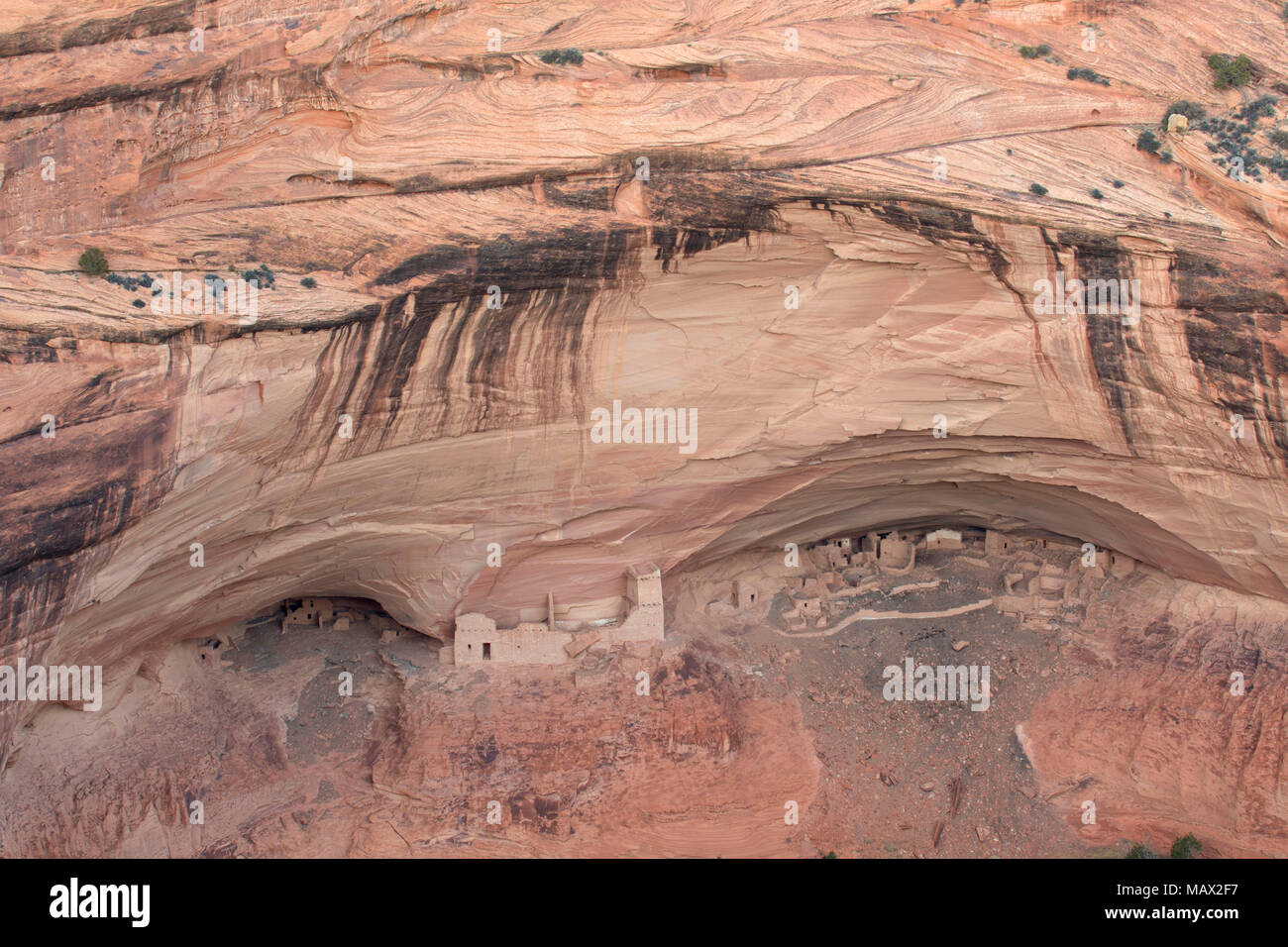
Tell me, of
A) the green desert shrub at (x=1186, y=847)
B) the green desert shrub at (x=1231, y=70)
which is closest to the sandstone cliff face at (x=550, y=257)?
the green desert shrub at (x=1231, y=70)

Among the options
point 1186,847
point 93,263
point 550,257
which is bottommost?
point 1186,847

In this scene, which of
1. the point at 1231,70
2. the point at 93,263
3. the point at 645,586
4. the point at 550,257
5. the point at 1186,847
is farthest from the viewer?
the point at 645,586

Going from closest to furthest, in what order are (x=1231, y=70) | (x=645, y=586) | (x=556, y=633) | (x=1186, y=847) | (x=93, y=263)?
(x=93, y=263)
(x=1231, y=70)
(x=1186, y=847)
(x=556, y=633)
(x=645, y=586)

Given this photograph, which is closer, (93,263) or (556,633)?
(93,263)

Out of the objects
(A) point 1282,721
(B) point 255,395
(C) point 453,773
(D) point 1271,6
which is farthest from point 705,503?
(D) point 1271,6

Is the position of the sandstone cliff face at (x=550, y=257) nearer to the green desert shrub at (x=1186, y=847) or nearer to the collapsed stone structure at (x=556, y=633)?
the green desert shrub at (x=1186, y=847)

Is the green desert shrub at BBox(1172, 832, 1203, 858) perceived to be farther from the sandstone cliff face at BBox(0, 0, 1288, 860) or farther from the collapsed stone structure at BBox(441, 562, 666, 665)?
the collapsed stone structure at BBox(441, 562, 666, 665)

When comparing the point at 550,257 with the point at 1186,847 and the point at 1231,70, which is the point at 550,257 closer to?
the point at 1231,70

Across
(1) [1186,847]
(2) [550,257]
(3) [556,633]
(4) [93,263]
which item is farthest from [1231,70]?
(4) [93,263]

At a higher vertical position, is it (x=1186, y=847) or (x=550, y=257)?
(x=550, y=257)
